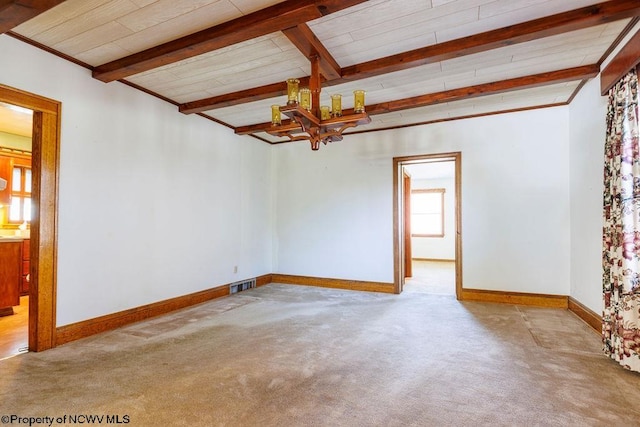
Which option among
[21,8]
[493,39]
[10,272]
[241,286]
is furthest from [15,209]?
[493,39]

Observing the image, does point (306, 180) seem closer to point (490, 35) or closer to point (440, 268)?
point (490, 35)

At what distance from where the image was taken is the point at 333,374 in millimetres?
2326

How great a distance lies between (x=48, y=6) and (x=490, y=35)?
310cm

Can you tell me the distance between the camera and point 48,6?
1.90 metres

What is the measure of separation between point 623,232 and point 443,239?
7015 mm

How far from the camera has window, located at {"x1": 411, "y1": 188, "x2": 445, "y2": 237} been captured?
9.38 metres

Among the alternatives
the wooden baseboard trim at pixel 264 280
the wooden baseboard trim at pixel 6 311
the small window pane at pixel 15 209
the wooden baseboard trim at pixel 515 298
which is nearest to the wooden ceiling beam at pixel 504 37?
the wooden baseboard trim at pixel 515 298

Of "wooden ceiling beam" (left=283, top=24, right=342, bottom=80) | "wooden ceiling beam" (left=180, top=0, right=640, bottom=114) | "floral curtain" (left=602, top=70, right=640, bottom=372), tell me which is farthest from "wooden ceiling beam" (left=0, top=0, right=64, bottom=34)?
"floral curtain" (left=602, top=70, right=640, bottom=372)

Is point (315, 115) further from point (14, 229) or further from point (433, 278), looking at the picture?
point (14, 229)

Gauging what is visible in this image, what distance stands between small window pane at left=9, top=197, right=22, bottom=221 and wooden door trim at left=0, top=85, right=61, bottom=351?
3.75 metres

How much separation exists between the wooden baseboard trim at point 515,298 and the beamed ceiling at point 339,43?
8.61 ft

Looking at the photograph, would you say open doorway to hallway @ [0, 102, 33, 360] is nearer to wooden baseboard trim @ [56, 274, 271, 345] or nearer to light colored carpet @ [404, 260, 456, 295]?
wooden baseboard trim @ [56, 274, 271, 345]

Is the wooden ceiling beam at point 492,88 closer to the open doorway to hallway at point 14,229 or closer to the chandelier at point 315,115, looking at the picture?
the chandelier at point 315,115

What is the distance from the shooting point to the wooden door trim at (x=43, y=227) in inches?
107
